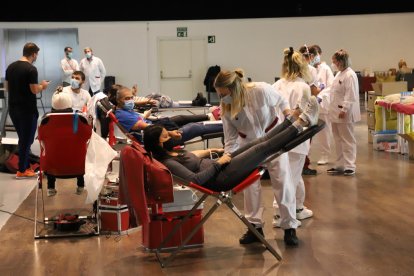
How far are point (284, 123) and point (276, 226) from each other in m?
1.08

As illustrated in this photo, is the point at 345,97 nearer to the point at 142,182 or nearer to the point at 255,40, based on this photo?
the point at 142,182

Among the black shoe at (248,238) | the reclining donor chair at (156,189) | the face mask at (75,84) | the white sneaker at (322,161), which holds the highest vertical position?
the face mask at (75,84)

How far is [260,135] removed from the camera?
15.8 feet

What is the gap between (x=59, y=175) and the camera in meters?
5.46

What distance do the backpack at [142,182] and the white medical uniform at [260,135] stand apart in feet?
2.56

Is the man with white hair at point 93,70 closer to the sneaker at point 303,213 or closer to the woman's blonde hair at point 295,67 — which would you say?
the woman's blonde hair at point 295,67

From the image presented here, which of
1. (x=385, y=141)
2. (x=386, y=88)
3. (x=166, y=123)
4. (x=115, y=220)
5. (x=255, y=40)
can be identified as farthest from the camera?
(x=255, y=40)

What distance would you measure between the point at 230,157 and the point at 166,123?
246 cm

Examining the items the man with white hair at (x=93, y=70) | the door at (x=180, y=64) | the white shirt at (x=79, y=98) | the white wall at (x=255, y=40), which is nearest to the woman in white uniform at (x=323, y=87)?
the white shirt at (x=79, y=98)

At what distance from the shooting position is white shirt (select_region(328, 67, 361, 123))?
24.3 feet

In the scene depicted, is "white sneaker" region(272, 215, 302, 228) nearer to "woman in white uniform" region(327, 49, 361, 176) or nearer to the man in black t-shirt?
"woman in white uniform" region(327, 49, 361, 176)

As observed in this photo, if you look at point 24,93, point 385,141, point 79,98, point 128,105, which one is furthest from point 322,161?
point 24,93

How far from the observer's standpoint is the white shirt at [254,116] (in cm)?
473

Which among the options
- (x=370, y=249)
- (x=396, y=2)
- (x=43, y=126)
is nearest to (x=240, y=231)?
(x=370, y=249)
